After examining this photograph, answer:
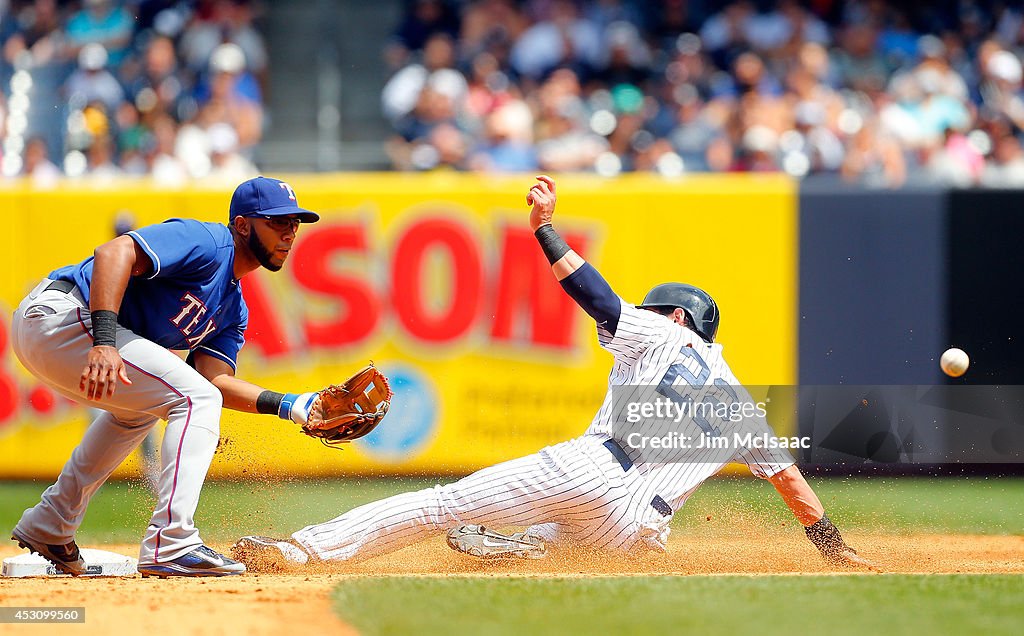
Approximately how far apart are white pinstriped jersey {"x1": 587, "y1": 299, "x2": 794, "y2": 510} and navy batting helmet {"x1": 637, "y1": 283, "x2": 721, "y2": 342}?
0.64 feet

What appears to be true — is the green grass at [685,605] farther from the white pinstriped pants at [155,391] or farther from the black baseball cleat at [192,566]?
the white pinstriped pants at [155,391]

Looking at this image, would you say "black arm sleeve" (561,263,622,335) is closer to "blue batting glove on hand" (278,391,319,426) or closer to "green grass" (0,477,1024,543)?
"blue batting glove on hand" (278,391,319,426)

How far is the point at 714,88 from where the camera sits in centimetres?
1122

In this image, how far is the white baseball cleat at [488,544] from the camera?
5.13 metres

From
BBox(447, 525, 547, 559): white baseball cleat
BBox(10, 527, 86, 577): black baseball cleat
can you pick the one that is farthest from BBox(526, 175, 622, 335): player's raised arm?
BBox(10, 527, 86, 577): black baseball cleat

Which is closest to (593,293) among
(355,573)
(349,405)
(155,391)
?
(349,405)

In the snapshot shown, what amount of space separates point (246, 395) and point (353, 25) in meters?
8.09

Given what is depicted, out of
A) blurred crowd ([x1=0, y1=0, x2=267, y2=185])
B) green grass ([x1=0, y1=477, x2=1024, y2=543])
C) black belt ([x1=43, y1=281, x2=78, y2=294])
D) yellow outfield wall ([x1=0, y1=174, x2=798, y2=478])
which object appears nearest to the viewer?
black belt ([x1=43, y1=281, x2=78, y2=294])

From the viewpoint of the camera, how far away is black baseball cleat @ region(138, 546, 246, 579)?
4.73m

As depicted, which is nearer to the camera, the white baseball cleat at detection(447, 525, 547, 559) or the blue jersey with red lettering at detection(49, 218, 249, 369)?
the blue jersey with red lettering at detection(49, 218, 249, 369)

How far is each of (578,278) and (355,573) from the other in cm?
151

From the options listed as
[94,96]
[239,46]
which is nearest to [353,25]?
[239,46]

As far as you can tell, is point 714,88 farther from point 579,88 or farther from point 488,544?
point 488,544

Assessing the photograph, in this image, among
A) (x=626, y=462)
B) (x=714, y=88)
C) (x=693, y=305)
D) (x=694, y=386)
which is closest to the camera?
(x=626, y=462)
